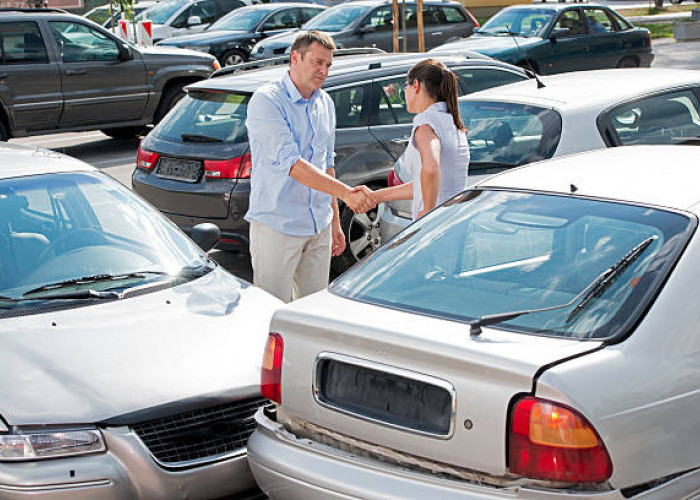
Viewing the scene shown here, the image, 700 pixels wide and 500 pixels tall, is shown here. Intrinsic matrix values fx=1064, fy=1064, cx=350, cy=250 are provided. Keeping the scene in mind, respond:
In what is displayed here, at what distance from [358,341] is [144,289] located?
180 centimetres

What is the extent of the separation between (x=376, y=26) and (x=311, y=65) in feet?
48.4

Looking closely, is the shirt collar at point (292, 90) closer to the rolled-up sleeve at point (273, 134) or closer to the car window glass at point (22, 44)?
the rolled-up sleeve at point (273, 134)

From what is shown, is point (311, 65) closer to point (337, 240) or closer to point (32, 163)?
point (337, 240)

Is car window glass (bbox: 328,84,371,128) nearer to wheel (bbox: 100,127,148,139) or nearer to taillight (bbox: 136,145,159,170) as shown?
taillight (bbox: 136,145,159,170)

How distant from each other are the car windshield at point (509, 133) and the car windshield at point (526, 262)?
2.48 meters

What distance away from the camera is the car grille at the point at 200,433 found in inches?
158

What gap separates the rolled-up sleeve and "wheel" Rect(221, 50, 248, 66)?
15.7 meters

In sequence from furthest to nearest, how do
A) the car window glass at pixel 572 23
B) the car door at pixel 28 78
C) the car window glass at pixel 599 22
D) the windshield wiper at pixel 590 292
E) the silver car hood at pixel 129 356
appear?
the car window glass at pixel 599 22 → the car window glass at pixel 572 23 → the car door at pixel 28 78 → the silver car hood at pixel 129 356 → the windshield wiper at pixel 590 292

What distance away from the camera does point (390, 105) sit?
8734 millimetres

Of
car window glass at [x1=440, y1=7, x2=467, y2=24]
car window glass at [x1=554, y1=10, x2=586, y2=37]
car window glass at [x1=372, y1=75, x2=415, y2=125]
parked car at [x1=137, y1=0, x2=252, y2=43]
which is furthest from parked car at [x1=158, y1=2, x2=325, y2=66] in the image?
car window glass at [x1=372, y1=75, x2=415, y2=125]

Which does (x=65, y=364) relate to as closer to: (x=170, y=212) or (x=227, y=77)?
(x=170, y=212)

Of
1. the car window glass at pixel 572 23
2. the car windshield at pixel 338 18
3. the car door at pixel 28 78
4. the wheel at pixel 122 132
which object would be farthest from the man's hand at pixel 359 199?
the car windshield at pixel 338 18

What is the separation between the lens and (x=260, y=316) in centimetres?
485

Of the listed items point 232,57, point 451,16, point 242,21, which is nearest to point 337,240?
point 451,16
